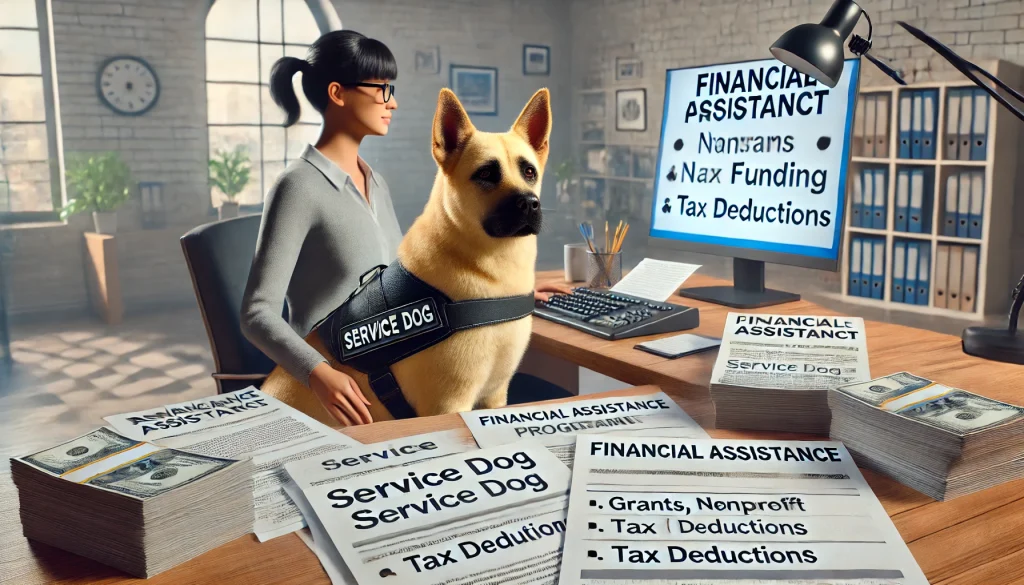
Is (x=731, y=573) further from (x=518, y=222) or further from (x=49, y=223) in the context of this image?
(x=49, y=223)

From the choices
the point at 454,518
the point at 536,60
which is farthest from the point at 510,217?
the point at 536,60

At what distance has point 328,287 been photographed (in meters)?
1.44

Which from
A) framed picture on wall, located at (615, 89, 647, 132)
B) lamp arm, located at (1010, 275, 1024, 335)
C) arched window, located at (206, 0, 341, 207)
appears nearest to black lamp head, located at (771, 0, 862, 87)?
lamp arm, located at (1010, 275, 1024, 335)

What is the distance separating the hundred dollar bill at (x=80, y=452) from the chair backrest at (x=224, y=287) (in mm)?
760

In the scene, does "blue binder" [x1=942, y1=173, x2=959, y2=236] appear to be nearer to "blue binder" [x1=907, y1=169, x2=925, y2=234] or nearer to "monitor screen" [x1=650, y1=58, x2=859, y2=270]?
"blue binder" [x1=907, y1=169, x2=925, y2=234]

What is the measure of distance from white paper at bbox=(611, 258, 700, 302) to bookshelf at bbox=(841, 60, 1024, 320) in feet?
10.7

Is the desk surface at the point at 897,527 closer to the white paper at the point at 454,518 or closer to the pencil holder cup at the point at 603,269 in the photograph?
the white paper at the point at 454,518

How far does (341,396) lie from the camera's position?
1.23 m

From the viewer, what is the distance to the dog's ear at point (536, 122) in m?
1.25

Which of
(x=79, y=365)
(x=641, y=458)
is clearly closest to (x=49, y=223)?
(x=79, y=365)

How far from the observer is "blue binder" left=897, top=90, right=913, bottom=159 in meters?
4.73

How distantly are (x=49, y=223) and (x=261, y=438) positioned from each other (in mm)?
5628

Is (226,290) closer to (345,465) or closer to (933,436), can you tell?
(345,465)

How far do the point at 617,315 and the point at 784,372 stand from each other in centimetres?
49
